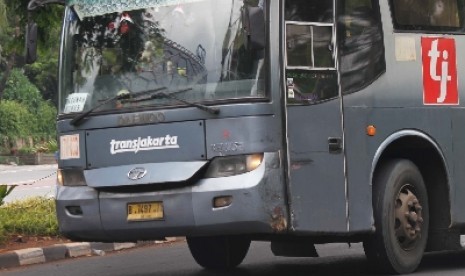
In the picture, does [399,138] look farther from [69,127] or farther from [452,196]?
[69,127]

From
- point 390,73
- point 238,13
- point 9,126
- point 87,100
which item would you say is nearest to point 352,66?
point 390,73

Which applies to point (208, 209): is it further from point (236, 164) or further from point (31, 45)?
point (31, 45)

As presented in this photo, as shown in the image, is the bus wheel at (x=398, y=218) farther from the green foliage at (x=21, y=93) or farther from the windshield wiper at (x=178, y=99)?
the green foliage at (x=21, y=93)

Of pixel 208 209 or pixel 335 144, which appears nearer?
pixel 208 209

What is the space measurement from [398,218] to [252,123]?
74.5 inches

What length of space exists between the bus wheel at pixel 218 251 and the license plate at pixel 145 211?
6.37 feet

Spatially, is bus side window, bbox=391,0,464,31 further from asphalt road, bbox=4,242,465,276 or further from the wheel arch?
asphalt road, bbox=4,242,465,276

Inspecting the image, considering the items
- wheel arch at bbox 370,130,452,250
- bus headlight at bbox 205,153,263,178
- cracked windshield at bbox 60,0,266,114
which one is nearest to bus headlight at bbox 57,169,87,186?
cracked windshield at bbox 60,0,266,114

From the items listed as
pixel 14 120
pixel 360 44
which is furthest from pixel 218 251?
pixel 14 120

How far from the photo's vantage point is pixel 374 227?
10.1 meters

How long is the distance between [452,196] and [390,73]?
1359mm

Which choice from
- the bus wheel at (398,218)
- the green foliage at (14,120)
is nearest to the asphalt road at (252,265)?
the bus wheel at (398,218)

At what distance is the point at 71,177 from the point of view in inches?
400

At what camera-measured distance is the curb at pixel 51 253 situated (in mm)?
13425
